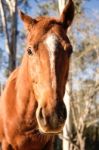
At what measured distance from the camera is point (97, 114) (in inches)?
834

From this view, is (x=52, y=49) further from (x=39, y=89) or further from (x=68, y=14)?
(x=68, y=14)

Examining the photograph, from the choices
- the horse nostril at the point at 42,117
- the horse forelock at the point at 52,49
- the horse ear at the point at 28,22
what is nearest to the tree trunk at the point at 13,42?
the horse ear at the point at 28,22

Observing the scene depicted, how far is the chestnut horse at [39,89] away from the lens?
376cm

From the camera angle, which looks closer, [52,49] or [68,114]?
[52,49]

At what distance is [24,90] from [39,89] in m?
0.68

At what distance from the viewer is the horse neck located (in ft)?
15.1

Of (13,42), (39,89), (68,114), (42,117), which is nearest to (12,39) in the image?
(13,42)

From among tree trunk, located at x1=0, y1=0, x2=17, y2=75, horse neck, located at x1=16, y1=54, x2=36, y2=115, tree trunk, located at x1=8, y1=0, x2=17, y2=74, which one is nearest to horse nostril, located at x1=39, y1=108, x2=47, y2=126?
horse neck, located at x1=16, y1=54, x2=36, y2=115

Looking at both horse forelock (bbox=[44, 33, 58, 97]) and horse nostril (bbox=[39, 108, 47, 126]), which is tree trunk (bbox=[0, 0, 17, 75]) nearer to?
horse forelock (bbox=[44, 33, 58, 97])

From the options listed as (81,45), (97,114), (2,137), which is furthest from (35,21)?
(97,114)

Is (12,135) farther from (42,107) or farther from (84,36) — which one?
(84,36)

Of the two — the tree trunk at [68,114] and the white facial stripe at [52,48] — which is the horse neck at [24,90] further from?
the tree trunk at [68,114]

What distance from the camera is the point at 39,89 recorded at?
4.05 meters

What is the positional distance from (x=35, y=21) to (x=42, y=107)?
3.73ft
